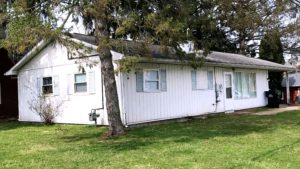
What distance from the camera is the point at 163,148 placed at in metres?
11.2

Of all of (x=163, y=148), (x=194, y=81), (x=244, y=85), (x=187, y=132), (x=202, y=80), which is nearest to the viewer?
(x=163, y=148)

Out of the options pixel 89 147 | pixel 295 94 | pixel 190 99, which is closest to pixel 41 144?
pixel 89 147

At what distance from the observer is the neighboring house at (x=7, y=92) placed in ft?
83.6

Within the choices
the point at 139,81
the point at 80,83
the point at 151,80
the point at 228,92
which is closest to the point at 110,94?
the point at 139,81

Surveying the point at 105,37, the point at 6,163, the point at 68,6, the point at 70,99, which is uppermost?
the point at 68,6

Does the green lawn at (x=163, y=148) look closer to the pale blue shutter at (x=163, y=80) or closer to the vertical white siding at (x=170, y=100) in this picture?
the vertical white siding at (x=170, y=100)

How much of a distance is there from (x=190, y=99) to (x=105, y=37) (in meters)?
8.66

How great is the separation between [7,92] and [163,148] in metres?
17.0

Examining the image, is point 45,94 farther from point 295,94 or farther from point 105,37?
point 295,94

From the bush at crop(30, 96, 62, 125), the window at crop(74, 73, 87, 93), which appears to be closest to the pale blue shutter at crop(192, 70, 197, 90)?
the window at crop(74, 73, 87, 93)

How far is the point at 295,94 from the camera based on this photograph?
35.5 m

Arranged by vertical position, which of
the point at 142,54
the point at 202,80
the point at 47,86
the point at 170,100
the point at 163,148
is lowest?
the point at 163,148

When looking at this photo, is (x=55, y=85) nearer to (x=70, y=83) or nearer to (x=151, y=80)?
(x=70, y=83)

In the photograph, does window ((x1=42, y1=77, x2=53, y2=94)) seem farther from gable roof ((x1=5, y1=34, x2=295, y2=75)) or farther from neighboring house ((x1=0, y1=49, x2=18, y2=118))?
neighboring house ((x1=0, y1=49, x2=18, y2=118))
